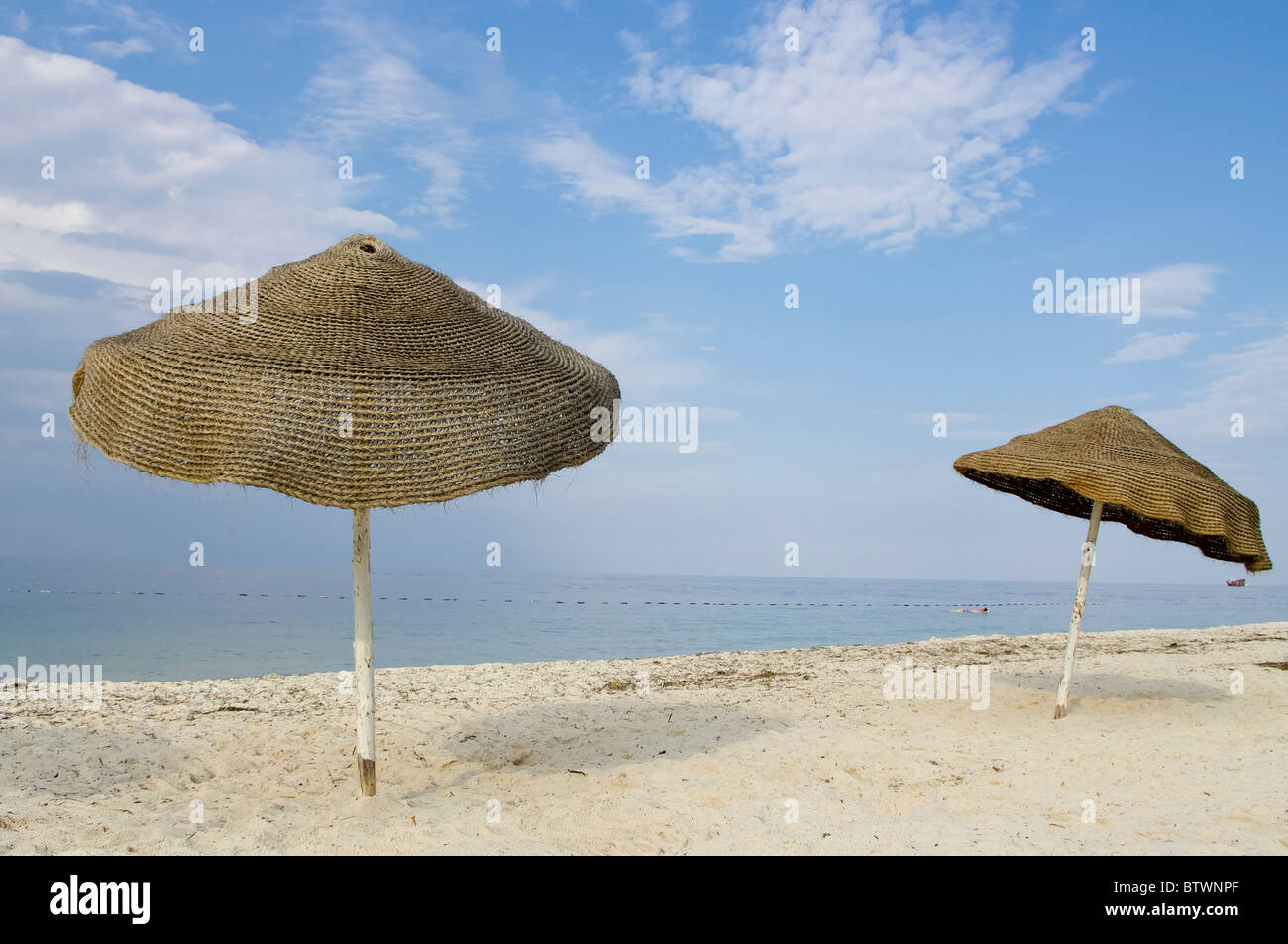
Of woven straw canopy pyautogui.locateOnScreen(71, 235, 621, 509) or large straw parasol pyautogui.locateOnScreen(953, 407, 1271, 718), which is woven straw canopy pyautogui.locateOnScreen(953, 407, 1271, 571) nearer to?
large straw parasol pyautogui.locateOnScreen(953, 407, 1271, 718)

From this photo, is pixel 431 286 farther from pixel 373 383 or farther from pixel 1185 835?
pixel 1185 835

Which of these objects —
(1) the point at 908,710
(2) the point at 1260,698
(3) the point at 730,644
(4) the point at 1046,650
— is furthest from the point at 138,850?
(3) the point at 730,644

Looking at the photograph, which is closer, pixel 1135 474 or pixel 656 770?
pixel 656 770

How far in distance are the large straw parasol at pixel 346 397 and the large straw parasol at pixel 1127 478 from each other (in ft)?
12.7

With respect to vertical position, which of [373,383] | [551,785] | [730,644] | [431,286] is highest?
[431,286]

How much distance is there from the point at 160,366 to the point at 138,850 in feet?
7.55

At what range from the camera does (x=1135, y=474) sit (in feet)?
21.3

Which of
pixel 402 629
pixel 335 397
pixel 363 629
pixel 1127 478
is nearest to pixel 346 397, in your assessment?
pixel 335 397

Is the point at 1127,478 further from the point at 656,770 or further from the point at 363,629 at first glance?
the point at 363,629

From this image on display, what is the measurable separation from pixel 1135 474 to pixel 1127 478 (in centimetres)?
9

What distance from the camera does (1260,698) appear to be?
8.41m

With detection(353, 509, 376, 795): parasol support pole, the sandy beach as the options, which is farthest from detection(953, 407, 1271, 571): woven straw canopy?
detection(353, 509, 376, 795): parasol support pole

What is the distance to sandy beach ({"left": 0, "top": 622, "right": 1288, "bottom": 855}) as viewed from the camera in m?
4.38

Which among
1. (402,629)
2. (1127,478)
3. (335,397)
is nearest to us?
(335,397)
